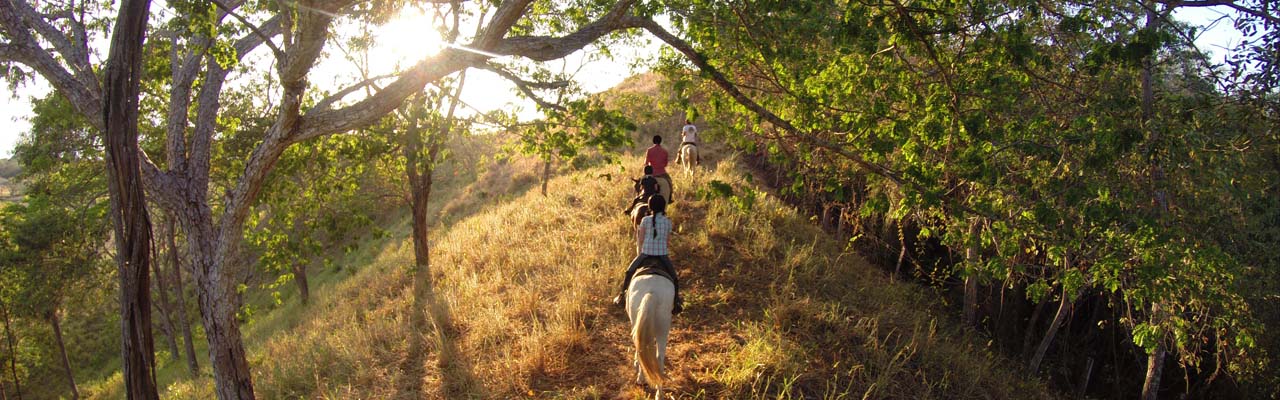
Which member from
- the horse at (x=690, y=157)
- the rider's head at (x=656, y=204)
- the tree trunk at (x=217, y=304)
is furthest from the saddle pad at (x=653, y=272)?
the horse at (x=690, y=157)

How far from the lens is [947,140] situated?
17.4 ft

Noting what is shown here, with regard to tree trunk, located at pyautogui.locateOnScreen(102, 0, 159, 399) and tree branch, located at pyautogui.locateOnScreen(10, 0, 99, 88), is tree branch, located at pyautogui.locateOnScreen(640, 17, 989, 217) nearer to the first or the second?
tree trunk, located at pyautogui.locateOnScreen(102, 0, 159, 399)

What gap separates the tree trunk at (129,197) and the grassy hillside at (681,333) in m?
3.90

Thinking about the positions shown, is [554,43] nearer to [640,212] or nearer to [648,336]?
[648,336]

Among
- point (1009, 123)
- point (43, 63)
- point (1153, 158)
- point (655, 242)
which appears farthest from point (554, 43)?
point (1153, 158)

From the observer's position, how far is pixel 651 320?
19.7 ft

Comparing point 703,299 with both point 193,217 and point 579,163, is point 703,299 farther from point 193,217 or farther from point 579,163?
point 193,217

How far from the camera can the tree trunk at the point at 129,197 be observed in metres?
3.29

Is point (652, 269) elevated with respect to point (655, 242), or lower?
lower

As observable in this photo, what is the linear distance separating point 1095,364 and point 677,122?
1685 centimetres

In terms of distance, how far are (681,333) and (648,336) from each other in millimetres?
2297

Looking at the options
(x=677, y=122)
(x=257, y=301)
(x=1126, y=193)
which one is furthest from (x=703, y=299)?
(x=257, y=301)

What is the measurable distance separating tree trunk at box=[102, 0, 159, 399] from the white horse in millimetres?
3806

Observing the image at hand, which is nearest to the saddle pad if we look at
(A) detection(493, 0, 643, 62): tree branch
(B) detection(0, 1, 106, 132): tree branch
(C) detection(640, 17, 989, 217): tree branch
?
(C) detection(640, 17, 989, 217): tree branch
